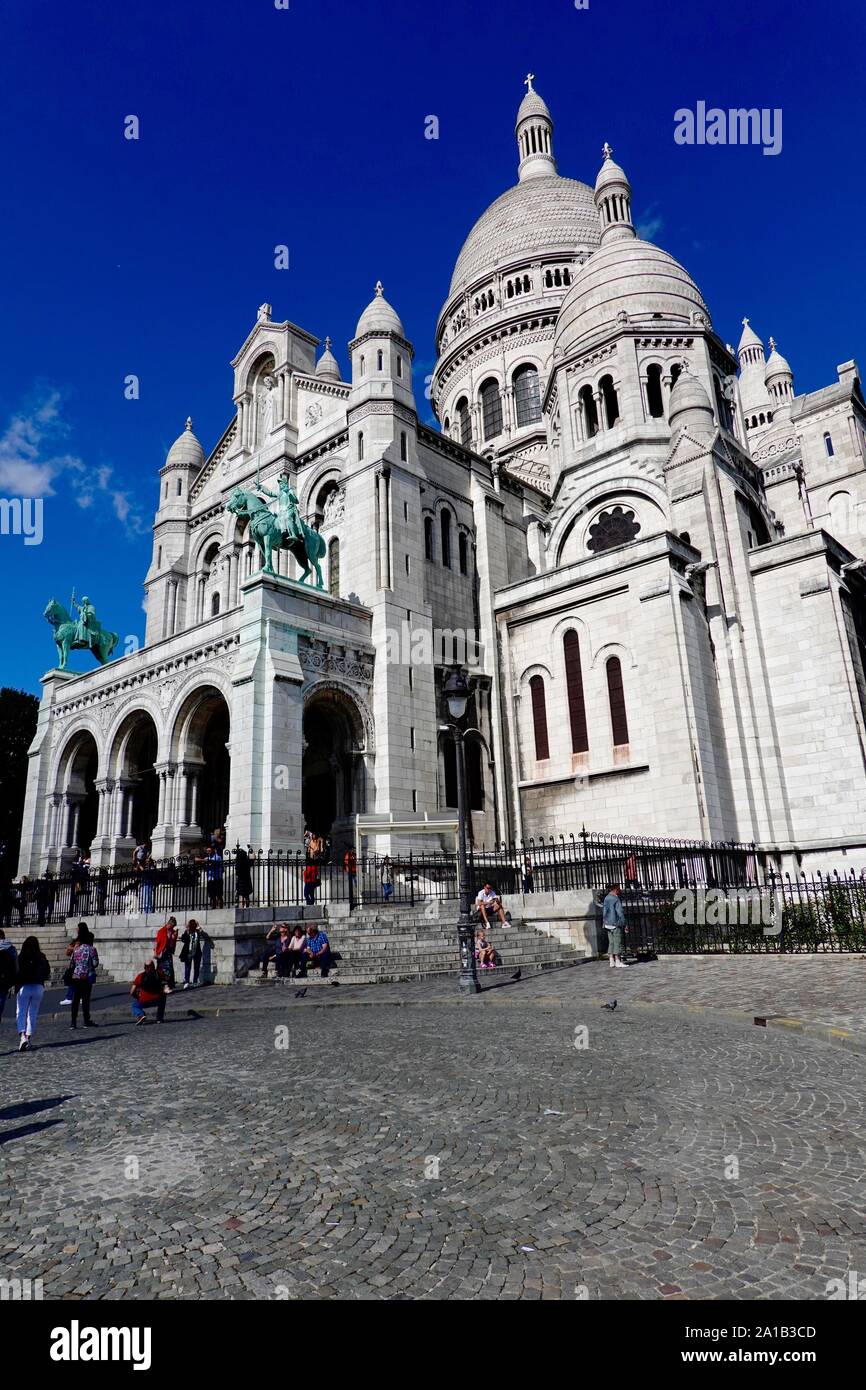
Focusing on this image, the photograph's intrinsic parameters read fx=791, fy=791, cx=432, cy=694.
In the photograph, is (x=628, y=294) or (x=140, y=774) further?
(x=628, y=294)

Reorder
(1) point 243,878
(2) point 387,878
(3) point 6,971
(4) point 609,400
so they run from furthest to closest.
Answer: (4) point 609,400
(2) point 387,878
(1) point 243,878
(3) point 6,971

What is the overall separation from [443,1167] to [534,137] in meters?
79.0

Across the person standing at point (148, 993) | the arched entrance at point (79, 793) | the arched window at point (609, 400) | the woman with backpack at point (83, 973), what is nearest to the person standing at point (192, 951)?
the woman with backpack at point (83, 973)

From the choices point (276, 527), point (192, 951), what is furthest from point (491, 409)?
point (192, 951)

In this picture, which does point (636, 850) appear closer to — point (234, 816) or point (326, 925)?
point (326, 925)

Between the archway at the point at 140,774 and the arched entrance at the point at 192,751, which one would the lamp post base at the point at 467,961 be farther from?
the archway at the point at 140,774

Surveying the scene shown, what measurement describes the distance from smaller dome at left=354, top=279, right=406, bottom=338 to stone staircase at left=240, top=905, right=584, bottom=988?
73.1ft

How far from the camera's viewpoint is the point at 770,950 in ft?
53.9

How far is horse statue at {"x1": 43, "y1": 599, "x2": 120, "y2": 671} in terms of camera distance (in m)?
32.7

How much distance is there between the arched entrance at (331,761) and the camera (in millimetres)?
26141

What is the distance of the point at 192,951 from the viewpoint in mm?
16750

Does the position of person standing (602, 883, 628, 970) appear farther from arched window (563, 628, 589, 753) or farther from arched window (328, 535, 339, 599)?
arched window (328, 535, 339, 599)

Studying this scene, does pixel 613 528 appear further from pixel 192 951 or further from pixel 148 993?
pixel 148 993
